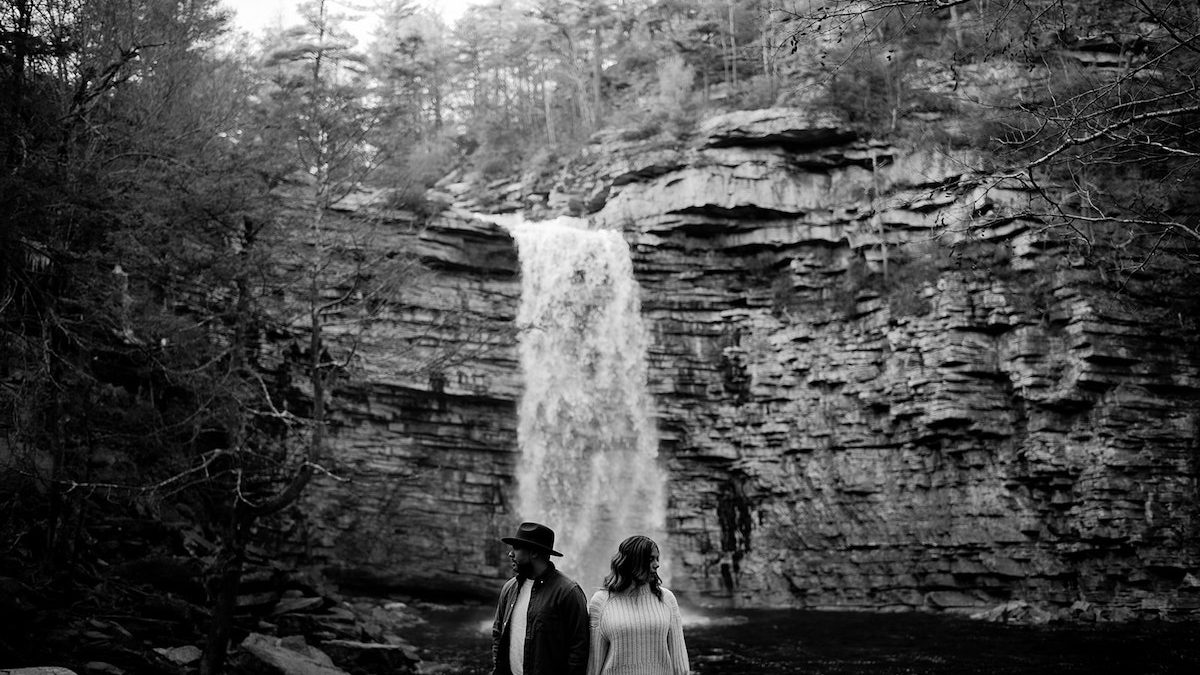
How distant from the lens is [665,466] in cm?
2353


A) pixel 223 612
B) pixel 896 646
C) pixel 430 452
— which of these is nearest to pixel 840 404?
pixel 896 646

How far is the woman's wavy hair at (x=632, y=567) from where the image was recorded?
4418 mm

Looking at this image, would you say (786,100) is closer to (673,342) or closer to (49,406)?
(673,342)

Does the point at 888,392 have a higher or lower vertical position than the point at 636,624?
higher

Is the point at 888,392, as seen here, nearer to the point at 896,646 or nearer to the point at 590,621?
the point at 896,646

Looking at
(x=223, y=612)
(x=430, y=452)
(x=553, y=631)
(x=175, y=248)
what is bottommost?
(x=223, y=612)

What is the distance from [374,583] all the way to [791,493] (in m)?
10.3

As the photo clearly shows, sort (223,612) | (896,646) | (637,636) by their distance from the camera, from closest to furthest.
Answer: (637,636) → (223,612) → (896,646)

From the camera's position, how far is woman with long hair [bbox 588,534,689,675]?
441cm

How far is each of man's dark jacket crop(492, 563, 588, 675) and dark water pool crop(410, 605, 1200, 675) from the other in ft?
29.4

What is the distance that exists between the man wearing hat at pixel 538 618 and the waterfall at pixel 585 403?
17.8 m

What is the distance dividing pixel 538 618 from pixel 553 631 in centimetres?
10

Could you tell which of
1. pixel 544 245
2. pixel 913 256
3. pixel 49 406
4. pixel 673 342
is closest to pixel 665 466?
pixel 673 342

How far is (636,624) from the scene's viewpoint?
442 cm
